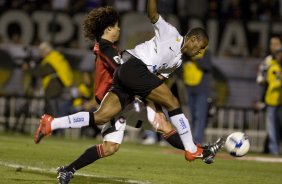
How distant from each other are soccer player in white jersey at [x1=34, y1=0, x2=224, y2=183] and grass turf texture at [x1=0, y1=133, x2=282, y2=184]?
0.82m

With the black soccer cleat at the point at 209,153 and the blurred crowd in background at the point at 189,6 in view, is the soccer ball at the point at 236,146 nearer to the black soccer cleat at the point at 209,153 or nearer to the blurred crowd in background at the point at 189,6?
the black soccer cleat at the point at 209,153

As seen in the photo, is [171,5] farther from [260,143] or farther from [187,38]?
[187,38]

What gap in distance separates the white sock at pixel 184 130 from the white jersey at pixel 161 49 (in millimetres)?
624

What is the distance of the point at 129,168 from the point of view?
12609mm

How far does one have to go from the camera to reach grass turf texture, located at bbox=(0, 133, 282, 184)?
10883 mm

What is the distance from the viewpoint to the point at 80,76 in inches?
904

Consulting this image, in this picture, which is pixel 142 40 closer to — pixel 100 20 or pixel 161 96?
pixel 100 20

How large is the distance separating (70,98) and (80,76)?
873 mm

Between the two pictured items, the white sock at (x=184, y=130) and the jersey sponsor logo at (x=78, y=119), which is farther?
the white sock at (x=184, y=130)

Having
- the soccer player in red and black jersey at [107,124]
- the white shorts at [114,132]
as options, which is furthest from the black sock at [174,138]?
the white shorts at [114,132]

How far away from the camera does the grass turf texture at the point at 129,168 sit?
10883 millimetres

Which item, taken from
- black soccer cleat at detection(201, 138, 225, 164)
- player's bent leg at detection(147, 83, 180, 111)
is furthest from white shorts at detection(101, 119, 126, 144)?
black soccer cleat at detection(201, 138, 225, 164)

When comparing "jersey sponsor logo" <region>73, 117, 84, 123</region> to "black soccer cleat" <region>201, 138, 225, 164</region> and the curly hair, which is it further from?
"black soccer cleat" <region>201, 138, 225, 164</region>

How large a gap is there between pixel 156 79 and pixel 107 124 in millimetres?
750
